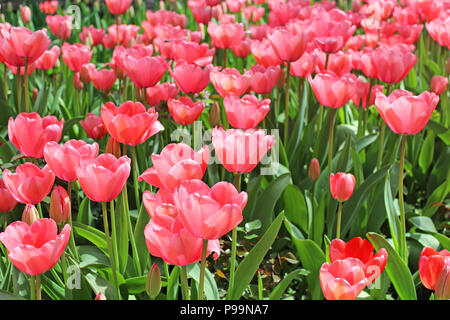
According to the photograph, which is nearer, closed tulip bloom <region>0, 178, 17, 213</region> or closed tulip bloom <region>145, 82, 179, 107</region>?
closed tulip bloom <region>0, 178, 17, 213</region>

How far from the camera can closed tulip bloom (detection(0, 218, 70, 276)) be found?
1.11 metres

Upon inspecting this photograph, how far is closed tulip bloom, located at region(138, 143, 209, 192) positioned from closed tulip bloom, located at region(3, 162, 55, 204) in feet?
0.75

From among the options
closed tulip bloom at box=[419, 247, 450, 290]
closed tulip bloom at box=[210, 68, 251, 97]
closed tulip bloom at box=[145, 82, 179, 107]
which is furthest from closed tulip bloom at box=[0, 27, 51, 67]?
closed tulip bloom at box=[419, 247, 450, 290]

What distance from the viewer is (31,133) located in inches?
61.3

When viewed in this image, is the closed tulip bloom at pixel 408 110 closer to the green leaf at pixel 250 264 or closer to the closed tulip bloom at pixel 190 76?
the green leaf at pixel 250 264

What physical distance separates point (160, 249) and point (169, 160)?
264 millimetres

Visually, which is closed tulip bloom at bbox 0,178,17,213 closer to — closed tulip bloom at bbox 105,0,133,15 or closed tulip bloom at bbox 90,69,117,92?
closed tulip bloom at bbox 90,69,117,92

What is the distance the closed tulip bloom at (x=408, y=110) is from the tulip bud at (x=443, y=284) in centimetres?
50

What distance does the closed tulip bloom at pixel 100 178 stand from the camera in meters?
1.25

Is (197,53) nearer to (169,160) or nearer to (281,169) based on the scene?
(281,169)

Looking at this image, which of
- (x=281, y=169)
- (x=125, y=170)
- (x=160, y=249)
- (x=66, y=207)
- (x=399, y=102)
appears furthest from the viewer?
(x=281, y=169)

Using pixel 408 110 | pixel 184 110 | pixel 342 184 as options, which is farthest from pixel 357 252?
pixel 184 110
